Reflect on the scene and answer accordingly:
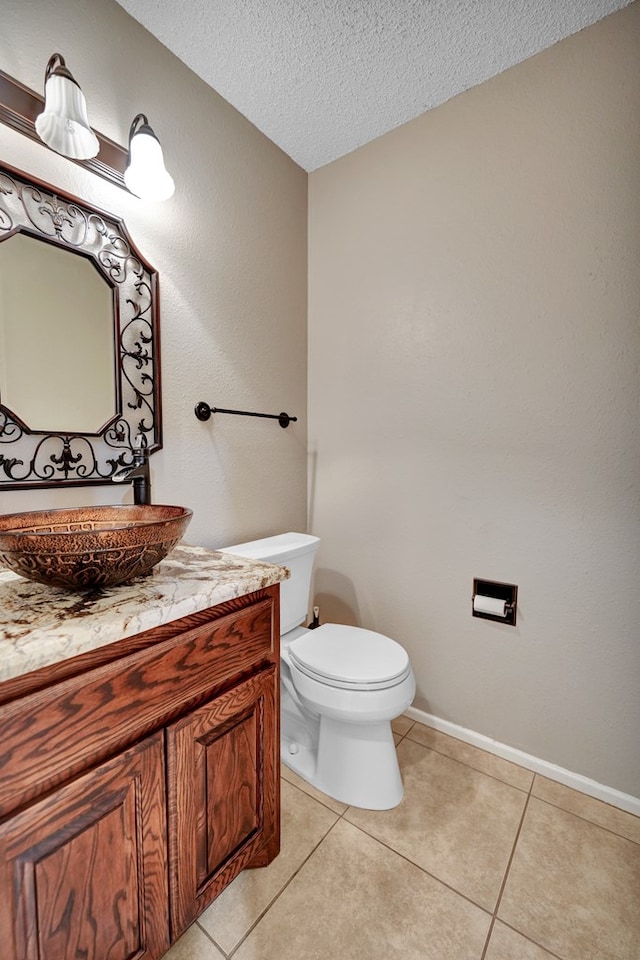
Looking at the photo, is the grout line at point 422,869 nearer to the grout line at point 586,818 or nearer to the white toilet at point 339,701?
the white toilet at point 339,701

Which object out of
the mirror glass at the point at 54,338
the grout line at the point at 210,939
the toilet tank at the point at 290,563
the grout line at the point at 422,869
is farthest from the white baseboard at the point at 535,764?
the mirror glass at the point at 54,338

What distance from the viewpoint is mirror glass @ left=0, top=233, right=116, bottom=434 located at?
3.44ft

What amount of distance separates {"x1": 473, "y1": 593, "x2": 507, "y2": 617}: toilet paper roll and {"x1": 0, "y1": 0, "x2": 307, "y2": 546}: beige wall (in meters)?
0.89

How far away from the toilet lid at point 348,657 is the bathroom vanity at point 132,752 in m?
0.29

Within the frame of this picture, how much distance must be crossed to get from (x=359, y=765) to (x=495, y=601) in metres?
0.74

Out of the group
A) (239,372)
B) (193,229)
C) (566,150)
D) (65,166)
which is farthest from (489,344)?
(65,166)

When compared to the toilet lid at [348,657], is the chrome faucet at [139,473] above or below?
above

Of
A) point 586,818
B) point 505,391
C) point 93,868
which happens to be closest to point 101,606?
point 93,868

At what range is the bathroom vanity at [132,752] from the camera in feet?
2.01

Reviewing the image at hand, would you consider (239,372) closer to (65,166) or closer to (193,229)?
(193,229)

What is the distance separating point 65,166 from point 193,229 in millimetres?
431

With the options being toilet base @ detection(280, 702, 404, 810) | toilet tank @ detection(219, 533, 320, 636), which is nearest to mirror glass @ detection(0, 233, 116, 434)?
toilet tank @ detection(219, 533, 320, 636)

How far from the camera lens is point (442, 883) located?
1.08m

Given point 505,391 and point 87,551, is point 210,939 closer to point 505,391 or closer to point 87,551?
point 87,551
